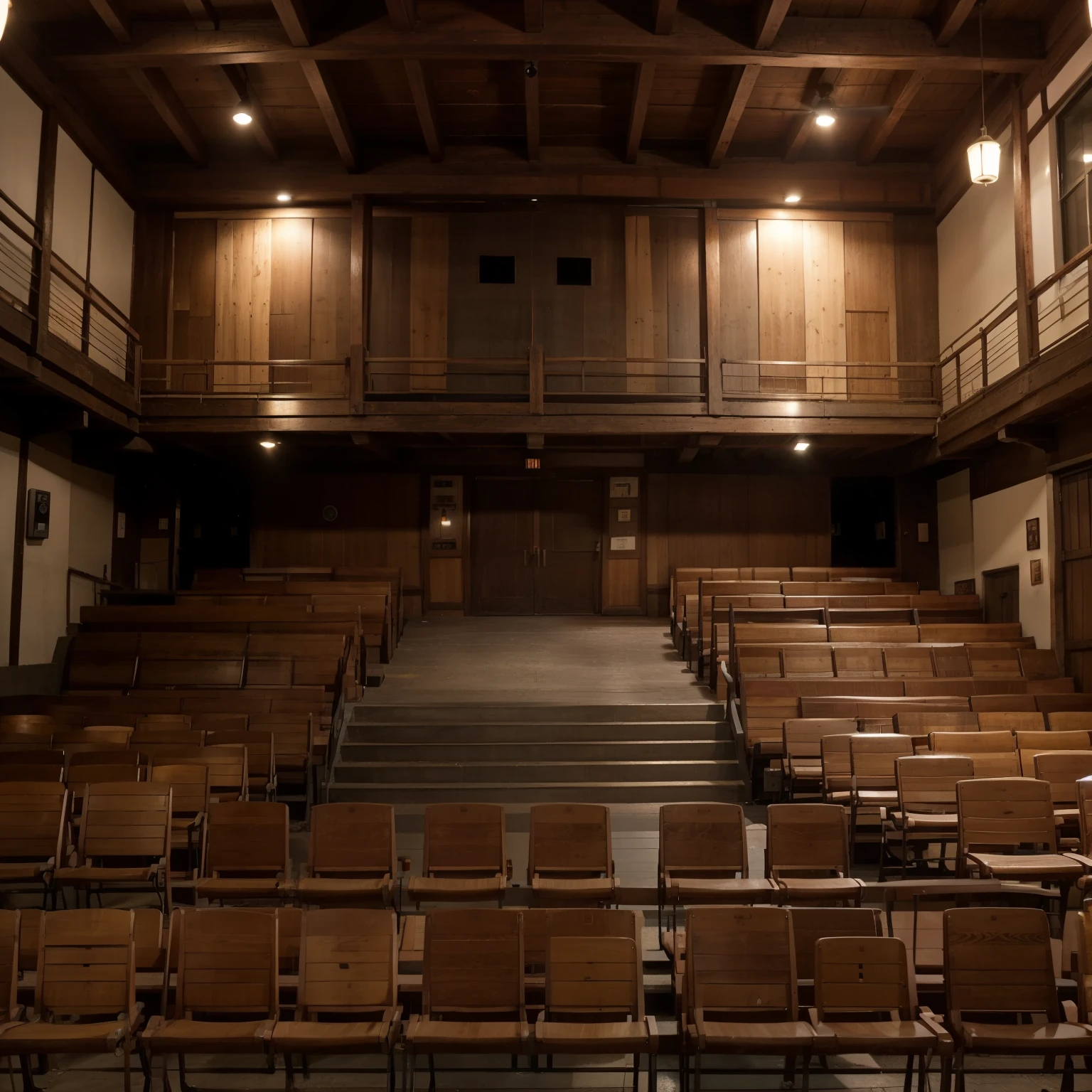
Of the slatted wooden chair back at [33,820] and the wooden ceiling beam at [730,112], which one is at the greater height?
the wooden ceiling beam at [730,112]

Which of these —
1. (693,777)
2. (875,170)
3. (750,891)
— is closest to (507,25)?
(875,170)

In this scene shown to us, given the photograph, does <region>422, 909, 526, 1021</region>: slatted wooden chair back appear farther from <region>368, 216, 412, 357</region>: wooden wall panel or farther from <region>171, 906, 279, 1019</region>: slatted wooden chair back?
<region>368, 216, 412, 357</region>: wooden wall panel

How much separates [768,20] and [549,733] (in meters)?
6.03

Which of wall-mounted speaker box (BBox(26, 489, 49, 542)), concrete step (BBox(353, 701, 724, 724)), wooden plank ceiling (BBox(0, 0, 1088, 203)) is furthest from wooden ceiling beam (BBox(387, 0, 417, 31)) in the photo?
concrete step (BBox(353, 701, 724, 724))

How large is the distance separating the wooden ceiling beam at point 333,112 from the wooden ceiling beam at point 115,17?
145 cm

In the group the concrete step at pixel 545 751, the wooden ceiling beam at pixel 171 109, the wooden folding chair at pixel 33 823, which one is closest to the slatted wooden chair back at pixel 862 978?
the wooden folding chair at pixel 33 823

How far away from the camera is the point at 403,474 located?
39.4 feet

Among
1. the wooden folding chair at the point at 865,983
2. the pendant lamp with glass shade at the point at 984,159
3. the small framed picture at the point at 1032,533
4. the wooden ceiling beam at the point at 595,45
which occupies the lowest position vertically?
the wooden folding chair at the point at 865,983

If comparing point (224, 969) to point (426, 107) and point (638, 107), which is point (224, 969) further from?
point (638, 107)

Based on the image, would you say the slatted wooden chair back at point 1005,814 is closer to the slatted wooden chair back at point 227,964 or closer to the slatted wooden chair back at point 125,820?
the slatted wooden chair back at point 227,964

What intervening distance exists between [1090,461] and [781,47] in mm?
4371

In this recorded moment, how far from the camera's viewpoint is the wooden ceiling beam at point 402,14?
773 centimetres

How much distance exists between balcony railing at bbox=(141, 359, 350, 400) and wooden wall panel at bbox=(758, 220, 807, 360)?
15.7 ft

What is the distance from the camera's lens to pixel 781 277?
35.9 ft
